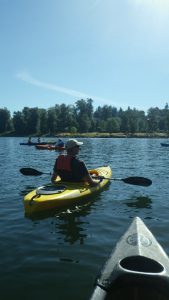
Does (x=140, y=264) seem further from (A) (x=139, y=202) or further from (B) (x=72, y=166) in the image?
(A) (x=139, y=202)

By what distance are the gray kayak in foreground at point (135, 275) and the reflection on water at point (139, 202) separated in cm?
607

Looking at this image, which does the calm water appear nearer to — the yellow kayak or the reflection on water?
the reflection on water

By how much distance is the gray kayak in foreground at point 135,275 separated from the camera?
4824 millimetres

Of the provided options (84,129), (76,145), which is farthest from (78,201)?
(84,129)

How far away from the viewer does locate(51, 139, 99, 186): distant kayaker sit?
11570 mm

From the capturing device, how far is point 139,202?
1248cm

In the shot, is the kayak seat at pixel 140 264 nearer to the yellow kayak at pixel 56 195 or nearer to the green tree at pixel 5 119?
the yellow kayak at pixel 56 195

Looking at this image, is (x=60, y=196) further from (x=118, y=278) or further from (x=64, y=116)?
(x=64, y=116)

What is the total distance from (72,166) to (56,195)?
154cm

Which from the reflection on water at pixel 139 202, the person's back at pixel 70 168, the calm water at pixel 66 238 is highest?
the person's back at pixel 70 168

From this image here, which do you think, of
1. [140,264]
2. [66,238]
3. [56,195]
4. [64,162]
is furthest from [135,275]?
[64,162]

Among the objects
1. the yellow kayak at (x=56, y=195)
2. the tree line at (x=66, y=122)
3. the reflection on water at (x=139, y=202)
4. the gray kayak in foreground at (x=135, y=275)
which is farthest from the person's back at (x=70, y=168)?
the tree line at (x=66, y=122)

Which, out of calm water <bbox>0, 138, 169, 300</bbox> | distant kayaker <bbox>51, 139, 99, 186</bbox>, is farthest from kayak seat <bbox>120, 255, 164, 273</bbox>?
distant kayaker <bbox>51, 139, 99, 186</bbox>

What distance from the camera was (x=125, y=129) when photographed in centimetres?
13000
